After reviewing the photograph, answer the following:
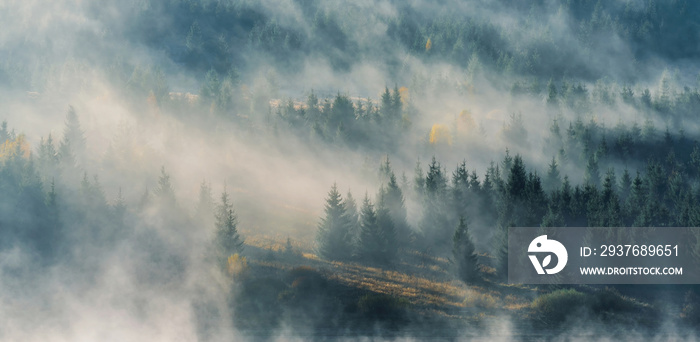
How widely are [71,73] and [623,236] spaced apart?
135 m

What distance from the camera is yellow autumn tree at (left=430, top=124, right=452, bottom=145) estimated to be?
12962 centimetres

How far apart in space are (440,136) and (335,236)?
60836 millimetres

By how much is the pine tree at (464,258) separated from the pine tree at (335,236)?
42.0 feet

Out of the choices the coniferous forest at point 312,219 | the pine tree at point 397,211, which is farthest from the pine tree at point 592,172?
the pine tree at point 397,211

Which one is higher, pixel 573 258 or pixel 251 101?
pixel 251 101

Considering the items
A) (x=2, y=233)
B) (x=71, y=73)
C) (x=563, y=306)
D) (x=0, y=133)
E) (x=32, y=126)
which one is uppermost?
(x=71, y=73)

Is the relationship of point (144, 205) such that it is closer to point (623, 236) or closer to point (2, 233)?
point (2, 233)

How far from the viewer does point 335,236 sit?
75.0 metres

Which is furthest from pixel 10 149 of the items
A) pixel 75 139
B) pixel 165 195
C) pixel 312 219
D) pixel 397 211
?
pixel 397 211

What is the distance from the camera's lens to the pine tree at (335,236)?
7469cm

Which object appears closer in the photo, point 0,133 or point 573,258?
point 573,258

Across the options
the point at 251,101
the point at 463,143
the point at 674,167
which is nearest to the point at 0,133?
the point at 251,101

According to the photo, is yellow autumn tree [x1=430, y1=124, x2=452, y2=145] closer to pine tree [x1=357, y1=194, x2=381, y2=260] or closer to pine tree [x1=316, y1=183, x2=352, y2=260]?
pine tree [x1=357, y1=194, x2=381, y2=260]

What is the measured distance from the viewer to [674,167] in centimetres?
11131
